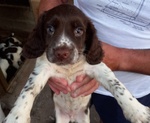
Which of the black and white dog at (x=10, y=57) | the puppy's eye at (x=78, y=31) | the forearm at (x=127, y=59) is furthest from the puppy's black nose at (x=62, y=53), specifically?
the black and white dog at (x=10, y=57)

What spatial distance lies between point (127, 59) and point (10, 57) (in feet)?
7.08

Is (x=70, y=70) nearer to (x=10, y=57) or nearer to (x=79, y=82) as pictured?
(x=79, y=82)

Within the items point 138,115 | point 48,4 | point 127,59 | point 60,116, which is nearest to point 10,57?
point 48,4

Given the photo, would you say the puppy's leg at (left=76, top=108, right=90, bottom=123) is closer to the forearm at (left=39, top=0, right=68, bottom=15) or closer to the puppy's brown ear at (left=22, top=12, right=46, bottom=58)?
the puppy's brown ear at (left=22, top=12, right=46, bottom=58)

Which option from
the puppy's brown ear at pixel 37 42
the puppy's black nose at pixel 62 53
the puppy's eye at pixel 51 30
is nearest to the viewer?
the puppy's black nose at pixel 62 53

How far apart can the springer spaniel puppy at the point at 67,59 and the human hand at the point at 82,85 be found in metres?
0.04

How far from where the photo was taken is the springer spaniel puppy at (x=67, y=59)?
178cm

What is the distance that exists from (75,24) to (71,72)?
340mm

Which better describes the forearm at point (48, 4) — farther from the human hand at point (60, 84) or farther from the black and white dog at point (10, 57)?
the black and white dog at point (10, 57)

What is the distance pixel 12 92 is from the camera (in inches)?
140

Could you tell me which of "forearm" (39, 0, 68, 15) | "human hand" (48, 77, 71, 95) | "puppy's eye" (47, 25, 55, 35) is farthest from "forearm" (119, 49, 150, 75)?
"forearm" (39, 0, 68, 15)

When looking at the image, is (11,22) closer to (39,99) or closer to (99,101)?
(39,99)

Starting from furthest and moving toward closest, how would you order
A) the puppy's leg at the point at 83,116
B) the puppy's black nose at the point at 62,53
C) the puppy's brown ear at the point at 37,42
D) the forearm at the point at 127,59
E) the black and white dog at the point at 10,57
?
1. the black and white dog at the point at 10,57
2. the puppy's leg at the point at 83,116
3. the forearm at the point at 127,59
4. the puppy's brown ear at the point at 37,42
5. the puppy's black nose at the point at 62,53

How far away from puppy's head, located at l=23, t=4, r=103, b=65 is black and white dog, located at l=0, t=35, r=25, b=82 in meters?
1.87
